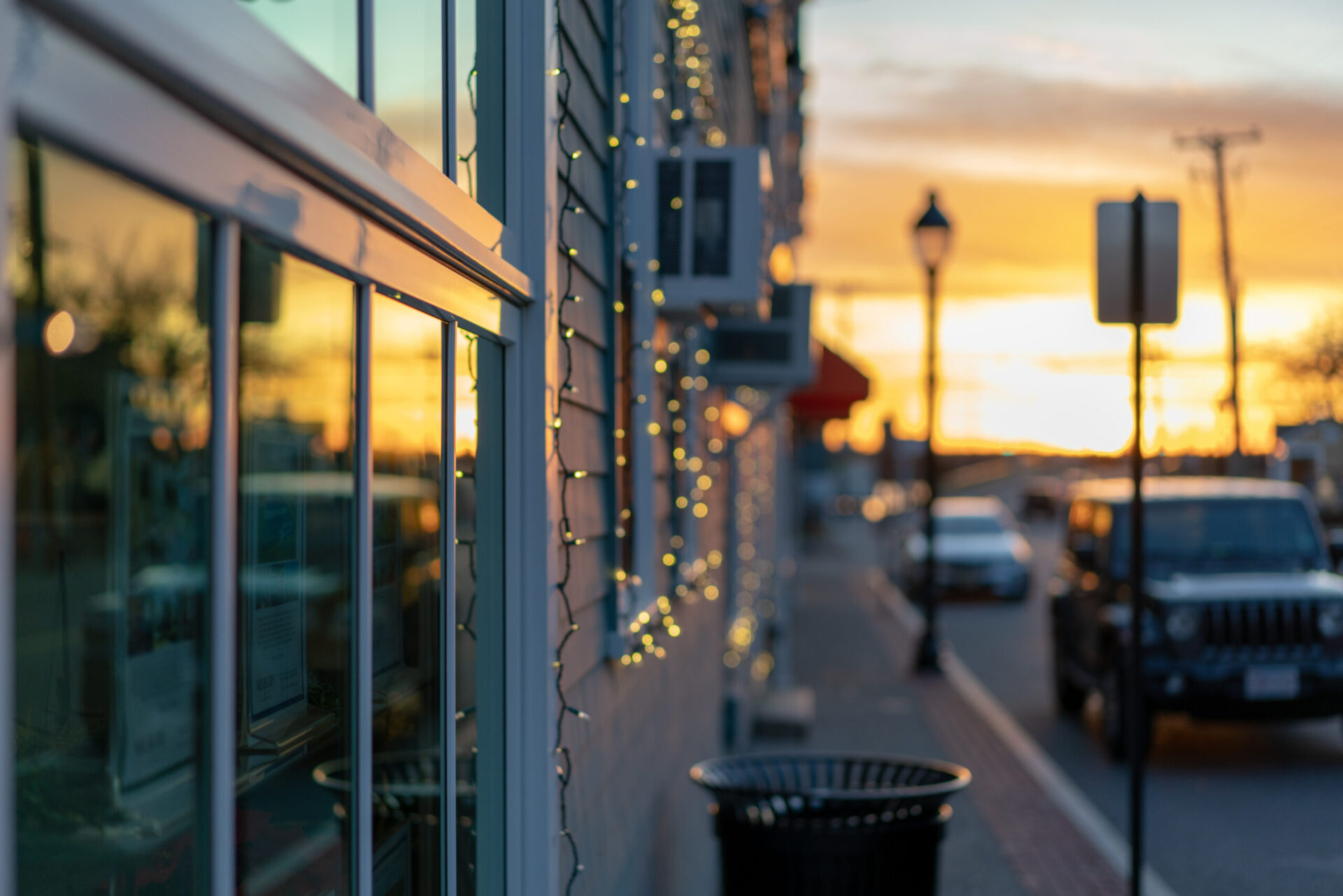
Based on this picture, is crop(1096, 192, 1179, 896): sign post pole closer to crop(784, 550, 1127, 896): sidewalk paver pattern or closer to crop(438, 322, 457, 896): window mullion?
crop(784, 550, 1127, 896): sidewalk paver pattern

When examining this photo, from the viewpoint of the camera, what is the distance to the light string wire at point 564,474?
3074 mm

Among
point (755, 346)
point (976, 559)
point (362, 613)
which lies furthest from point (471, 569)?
point (976, 559)

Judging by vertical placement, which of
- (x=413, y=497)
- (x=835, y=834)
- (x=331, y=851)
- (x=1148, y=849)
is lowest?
(x=1148, y=849)

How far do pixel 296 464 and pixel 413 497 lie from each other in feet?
1.72

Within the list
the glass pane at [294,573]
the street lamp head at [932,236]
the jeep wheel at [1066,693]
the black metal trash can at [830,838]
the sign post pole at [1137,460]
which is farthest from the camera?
the street lamp head at [932,236]

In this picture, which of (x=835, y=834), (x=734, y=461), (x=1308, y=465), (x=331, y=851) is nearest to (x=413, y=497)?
(x=331, y=851)

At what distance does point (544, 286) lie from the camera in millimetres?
2939

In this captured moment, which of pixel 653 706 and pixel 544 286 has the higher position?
pixel 544 286

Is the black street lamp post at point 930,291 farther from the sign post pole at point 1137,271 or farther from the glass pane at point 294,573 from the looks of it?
the glass pane at point 294,573

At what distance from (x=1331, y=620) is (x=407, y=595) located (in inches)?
348

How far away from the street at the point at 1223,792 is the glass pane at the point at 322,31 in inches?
253

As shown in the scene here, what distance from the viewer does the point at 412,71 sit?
2230 mm

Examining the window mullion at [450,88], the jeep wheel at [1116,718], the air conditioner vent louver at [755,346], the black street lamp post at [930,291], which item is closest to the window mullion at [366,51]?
the window mullion at [450,88]

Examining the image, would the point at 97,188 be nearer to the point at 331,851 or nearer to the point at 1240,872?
the point at 331,851
